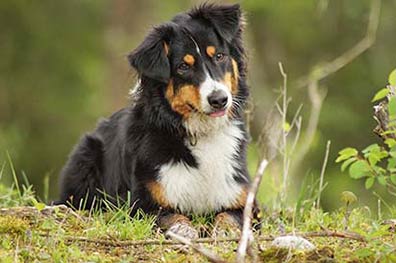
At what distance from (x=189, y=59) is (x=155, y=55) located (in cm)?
26

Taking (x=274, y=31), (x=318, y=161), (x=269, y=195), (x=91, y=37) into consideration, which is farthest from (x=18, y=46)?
(x=269, y=195)

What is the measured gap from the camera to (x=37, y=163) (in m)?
A: 21.0

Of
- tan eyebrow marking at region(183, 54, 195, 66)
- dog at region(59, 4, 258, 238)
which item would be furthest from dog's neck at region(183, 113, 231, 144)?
tan eyebrow marking at region(183, 54, 195, 66)

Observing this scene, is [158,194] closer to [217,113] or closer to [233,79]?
[217,113]

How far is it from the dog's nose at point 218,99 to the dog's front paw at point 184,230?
857mm

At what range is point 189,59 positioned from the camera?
7.11 meters

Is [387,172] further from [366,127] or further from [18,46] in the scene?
[18,46]

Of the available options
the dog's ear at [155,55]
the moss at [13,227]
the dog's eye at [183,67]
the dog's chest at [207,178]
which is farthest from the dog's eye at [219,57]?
the moss at [13,227]

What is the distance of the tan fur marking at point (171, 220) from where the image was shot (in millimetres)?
6824

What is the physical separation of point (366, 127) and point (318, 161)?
1.20 metres

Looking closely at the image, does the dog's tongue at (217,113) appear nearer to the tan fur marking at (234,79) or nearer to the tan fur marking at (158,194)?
the tan fur marking at (234,79)

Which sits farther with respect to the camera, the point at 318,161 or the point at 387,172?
the point at 318,161

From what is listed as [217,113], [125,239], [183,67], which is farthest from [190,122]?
[125,239]

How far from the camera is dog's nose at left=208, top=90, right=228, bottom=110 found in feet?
22.6
